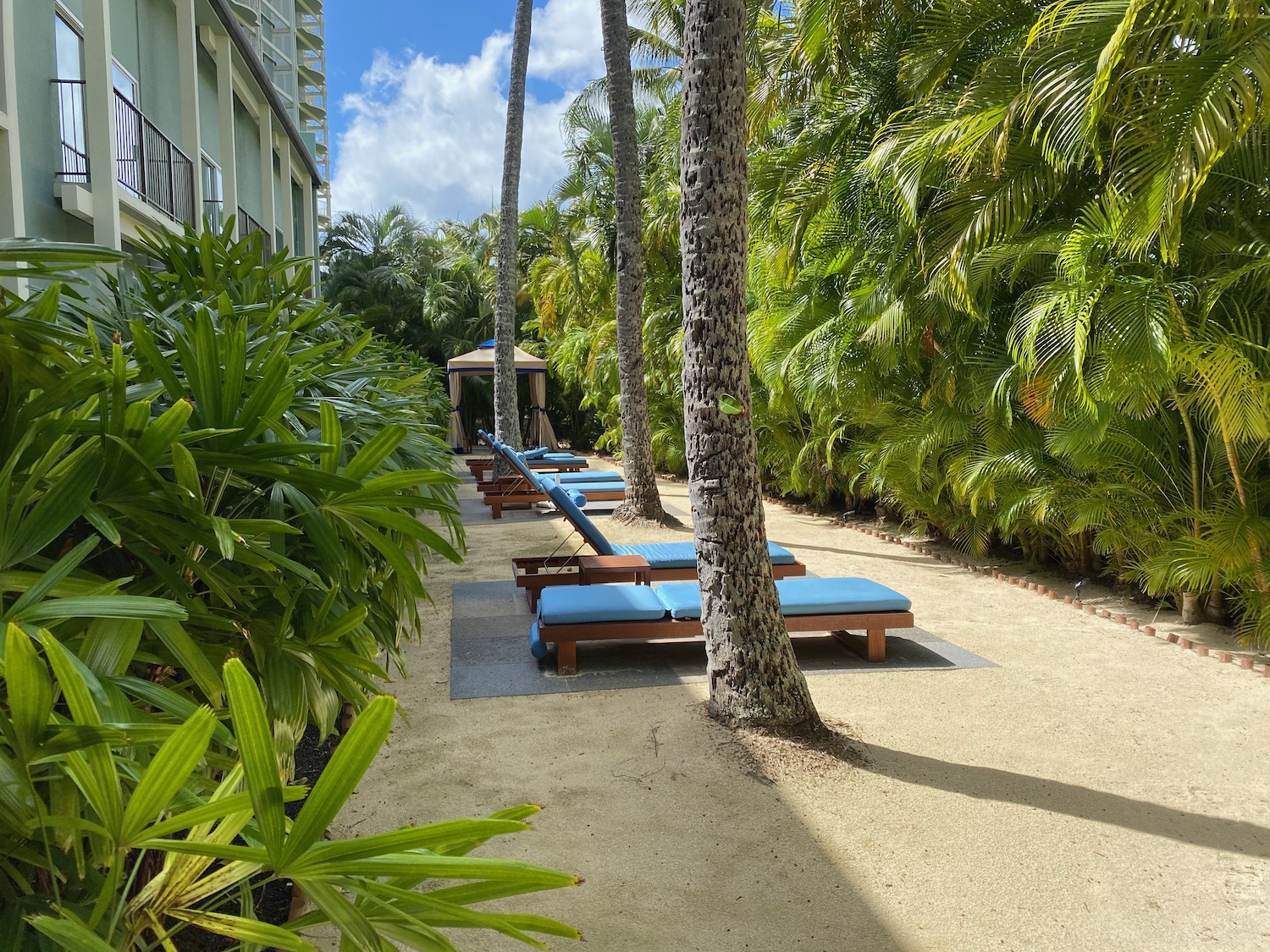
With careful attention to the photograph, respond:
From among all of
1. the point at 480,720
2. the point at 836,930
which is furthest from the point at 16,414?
the point at 480,720

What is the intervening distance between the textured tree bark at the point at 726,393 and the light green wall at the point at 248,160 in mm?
12688

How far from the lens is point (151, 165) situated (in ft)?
34.4

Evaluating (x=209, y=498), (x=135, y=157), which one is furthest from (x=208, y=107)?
(x=209, y=498)

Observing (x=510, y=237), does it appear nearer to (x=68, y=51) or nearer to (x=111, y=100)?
(x=68, y=51)

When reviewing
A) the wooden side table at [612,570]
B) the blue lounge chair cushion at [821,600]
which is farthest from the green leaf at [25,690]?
the wooden side table at [612,570]

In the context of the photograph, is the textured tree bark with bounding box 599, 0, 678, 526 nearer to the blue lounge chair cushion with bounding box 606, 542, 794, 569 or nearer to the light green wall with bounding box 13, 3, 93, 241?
the blue lounge chair cushion with bounding box 606, 542, 794, 569

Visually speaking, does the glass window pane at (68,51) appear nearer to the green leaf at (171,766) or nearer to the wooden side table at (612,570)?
the wooden side table at (612,570)

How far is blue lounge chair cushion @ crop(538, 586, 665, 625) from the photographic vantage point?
5.46 metres

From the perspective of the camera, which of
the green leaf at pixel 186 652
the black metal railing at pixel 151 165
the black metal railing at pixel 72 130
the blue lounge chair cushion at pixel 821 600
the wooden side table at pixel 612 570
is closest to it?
the green leaf at pixel 186 652

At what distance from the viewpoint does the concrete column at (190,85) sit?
32.4ft

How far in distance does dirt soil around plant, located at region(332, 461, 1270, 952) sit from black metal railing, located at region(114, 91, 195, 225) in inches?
289

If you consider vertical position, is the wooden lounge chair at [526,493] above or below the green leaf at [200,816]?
below

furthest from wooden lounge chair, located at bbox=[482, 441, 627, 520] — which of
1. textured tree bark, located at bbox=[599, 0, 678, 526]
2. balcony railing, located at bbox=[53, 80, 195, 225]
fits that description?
balcony railing, located at bbox=[53, 80, 195, 225]

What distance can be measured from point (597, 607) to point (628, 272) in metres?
6.77
